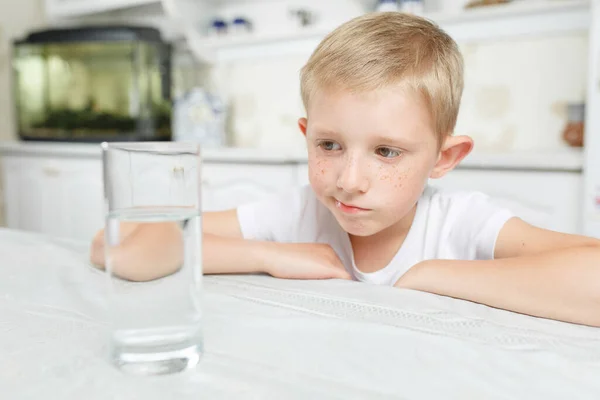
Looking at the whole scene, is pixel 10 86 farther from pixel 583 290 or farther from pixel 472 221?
pixel 583 290

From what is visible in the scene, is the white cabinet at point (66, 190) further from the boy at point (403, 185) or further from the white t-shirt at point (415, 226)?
the boy at point (403, 185)

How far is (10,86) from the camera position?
3.33m

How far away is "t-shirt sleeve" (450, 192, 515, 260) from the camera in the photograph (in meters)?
0.88

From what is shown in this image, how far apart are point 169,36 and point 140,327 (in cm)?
289

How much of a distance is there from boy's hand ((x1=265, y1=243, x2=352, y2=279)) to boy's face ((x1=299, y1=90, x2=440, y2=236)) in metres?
0.08

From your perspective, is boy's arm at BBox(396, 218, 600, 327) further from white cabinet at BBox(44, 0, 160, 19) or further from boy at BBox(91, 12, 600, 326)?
white cabinet at BBox(44, 0, 160, 19)

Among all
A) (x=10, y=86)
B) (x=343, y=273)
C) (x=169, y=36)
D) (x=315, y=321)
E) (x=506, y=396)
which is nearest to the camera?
(x=506, y=396)

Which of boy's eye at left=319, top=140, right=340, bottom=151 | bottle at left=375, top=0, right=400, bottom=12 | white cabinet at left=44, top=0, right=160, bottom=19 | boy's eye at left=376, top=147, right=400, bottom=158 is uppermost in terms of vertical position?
white cabinet at left=44, top=0, right=160, bottom=19

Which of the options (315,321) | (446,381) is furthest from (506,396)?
(315,321)

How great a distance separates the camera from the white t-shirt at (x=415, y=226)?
36.0 inches

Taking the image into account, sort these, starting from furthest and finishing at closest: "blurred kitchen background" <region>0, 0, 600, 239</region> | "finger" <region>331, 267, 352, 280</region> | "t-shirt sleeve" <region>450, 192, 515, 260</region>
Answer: "blurred kitchen background" <region>0, 0, 600, 239</region> < "t-shirt sleeve" <region>450, 192, 515, 260</region> < "finger" <region>331, 267, 352, 280</region>

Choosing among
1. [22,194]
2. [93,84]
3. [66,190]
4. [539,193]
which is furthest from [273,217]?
A: [22,194]

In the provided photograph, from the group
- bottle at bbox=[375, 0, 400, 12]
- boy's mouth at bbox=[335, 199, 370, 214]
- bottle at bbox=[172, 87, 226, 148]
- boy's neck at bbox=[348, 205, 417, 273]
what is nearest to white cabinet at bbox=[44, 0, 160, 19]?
bottle at bbox=[172, 87, 226, 148]

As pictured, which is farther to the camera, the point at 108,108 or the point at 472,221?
the point at 108,108
